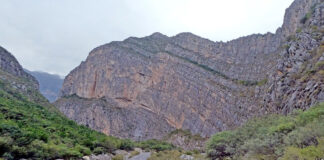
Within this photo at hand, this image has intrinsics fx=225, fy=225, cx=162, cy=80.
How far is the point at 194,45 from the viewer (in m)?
86.6

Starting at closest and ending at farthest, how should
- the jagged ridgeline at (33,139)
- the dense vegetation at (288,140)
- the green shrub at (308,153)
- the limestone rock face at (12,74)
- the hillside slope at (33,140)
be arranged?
the green shrub at (308,153), the dense vegetation at (288,140), the hillside slope at (33,140), the jagged ridgeline at (33,139), the limestone rock face at (12,74)

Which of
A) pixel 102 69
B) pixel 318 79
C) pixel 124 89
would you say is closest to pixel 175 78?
pixel 124 89

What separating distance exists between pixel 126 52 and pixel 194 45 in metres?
26.1

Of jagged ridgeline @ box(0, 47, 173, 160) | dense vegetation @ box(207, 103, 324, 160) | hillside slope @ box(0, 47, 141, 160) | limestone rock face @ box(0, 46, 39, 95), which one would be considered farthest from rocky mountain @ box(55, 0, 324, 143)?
limestone rock face @ box(0, 46, 39, 95)

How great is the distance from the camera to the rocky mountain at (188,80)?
4191 centimetres

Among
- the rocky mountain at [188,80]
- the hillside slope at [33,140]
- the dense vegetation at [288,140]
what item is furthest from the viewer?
the rocky mountain at [188,80]

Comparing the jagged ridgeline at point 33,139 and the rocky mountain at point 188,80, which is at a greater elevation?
the rocky mountain at point 188,80

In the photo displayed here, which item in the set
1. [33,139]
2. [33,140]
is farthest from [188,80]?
[33,140]

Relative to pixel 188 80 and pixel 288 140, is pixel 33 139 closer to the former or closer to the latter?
pixel 288 140

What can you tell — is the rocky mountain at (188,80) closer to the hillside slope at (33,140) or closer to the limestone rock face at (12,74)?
the hillside slope at (33,140)

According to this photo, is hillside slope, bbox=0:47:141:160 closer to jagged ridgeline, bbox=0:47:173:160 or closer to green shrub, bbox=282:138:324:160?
jagged ridgeline, bbox=0:47:173:160

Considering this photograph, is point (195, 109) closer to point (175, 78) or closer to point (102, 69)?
point (175, 78)

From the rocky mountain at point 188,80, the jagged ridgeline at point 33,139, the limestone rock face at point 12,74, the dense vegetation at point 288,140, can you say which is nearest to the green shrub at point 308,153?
the dense vegetation at point 288,140

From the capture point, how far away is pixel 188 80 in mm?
68875
